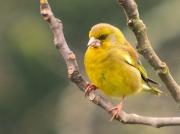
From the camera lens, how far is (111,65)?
5.58 metres

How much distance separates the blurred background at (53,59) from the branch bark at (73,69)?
13.3 meters

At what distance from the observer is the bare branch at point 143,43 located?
395cm

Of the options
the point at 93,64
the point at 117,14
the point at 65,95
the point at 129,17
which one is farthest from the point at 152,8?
the point at 129,17

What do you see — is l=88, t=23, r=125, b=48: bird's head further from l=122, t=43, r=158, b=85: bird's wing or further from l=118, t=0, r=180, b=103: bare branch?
l=118, t=0, r=180, b=103: bare branch

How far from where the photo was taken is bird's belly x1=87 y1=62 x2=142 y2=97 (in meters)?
5.51

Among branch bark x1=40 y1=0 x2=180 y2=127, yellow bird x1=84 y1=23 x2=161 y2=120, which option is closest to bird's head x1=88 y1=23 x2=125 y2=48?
yellow bird x1=84 y1=23 x2=161 y2=120

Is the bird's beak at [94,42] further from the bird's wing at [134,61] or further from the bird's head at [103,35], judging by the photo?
the bird's wing at [134,61]

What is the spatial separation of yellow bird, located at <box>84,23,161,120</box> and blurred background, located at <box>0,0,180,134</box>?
1200cm

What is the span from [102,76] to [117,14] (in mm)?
20062

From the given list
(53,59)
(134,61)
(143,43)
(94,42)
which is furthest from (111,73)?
(53,59)

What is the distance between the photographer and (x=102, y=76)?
18.1ft

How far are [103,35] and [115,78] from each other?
29 centimetres

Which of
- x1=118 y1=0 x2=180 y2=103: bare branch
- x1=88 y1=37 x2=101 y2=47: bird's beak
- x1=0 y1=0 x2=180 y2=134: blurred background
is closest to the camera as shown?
x1=118 y1=0 x2=180 y2=103: bare branch

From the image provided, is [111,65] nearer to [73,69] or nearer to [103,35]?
[103,35]
